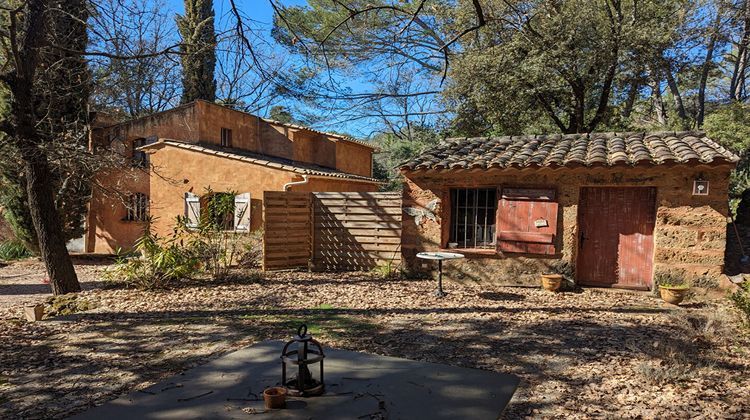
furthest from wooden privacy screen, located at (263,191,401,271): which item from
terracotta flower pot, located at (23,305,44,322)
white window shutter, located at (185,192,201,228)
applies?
white window shutter, located at (185,192,201,228)

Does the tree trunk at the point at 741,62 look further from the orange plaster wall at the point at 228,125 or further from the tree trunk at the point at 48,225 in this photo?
the tree trunk at the point at 48,225

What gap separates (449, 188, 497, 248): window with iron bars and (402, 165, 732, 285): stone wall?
0.26 meters

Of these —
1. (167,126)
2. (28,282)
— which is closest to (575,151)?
(28,282)

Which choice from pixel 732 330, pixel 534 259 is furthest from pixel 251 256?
pixel 732 330

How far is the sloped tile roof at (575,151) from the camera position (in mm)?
7969

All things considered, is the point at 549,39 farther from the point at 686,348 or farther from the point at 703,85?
the point at 686,348

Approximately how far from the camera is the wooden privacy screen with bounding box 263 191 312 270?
36.6 ft

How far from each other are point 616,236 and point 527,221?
1.70 meters

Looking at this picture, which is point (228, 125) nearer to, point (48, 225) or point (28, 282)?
point (28, 282)

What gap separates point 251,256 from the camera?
1248 centimetres

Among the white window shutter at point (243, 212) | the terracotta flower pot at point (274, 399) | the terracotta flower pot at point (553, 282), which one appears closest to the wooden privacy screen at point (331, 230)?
the white window shutter at point (243, 212)

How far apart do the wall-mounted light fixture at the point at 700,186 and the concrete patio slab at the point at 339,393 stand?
6216 millimetres

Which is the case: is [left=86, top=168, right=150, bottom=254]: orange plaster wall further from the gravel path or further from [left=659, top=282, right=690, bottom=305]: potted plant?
[left=659, top=282, right=690, bottom=305]: potted plant

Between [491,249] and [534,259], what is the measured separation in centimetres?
89
